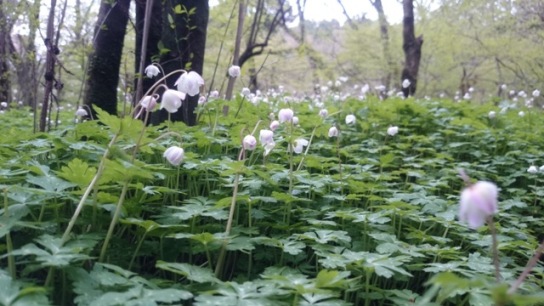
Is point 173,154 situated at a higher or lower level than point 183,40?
lower

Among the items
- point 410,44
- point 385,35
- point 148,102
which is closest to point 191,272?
point 148,102

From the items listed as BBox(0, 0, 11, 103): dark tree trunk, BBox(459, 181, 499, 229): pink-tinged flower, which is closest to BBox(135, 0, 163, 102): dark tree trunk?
BBox(0, 0, 11, 103): dark tree trunk

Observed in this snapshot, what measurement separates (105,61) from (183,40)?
1268 mm

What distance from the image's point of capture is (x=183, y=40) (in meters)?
4.23

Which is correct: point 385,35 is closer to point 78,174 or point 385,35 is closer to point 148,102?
point 148,102

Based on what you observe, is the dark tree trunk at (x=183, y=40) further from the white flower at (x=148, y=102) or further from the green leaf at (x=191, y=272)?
the green leaf at (x=191, y=272)

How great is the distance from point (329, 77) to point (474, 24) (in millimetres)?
4734

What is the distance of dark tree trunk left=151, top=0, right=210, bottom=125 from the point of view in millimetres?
4164

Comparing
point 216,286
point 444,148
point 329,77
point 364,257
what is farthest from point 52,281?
point 329,77

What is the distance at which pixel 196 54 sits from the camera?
14.0ft

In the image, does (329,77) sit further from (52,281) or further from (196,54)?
(52,281)

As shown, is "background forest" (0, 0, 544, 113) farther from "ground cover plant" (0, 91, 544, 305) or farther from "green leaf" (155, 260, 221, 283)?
"green leaf" (155, 260, 221, 283)

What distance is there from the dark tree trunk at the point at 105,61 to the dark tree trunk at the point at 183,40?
1027mm

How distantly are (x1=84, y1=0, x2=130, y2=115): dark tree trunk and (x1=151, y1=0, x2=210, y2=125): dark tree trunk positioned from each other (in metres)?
1.03
